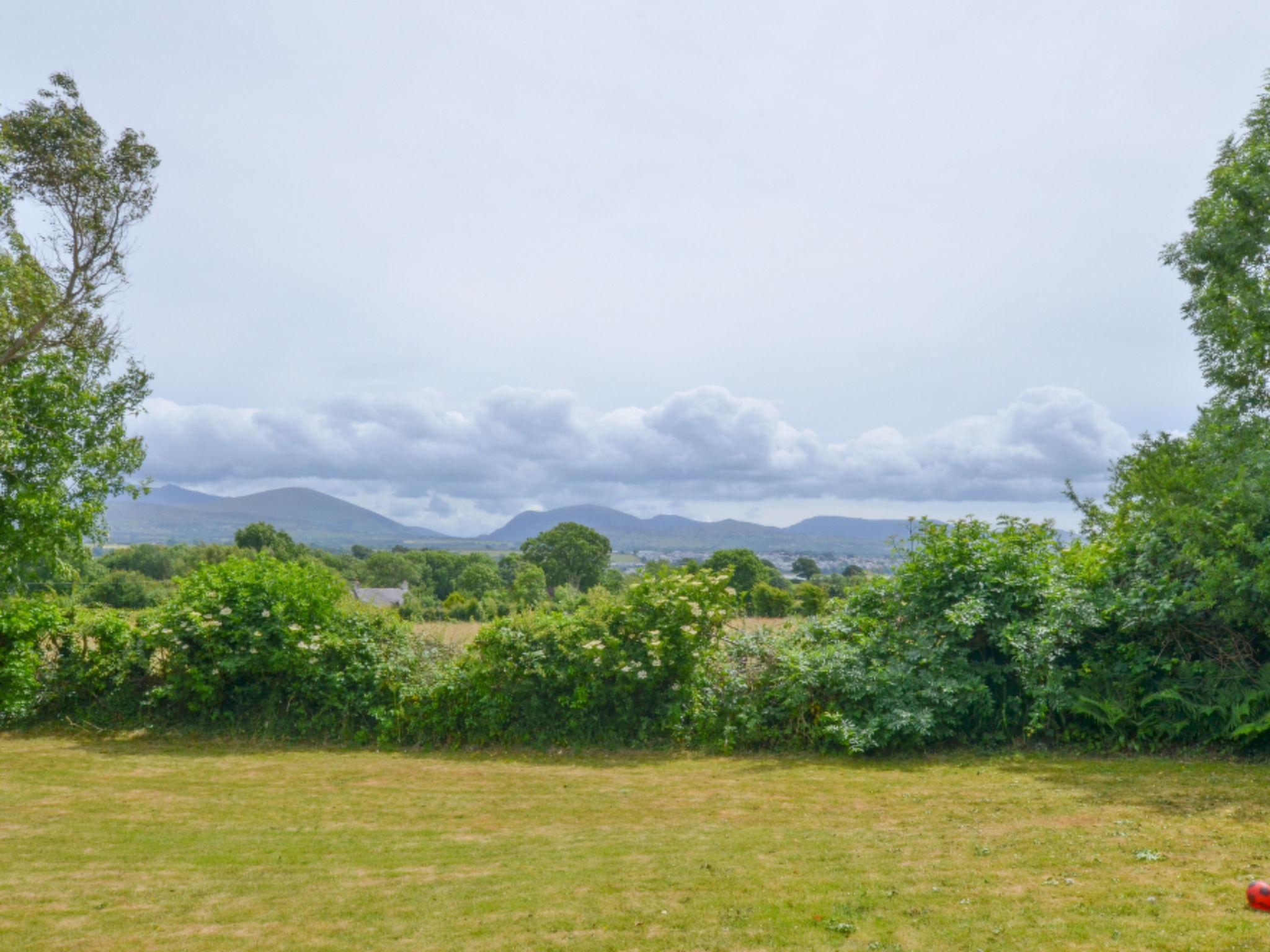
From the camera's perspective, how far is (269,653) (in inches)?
405

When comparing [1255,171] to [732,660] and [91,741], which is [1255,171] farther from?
[91,741]

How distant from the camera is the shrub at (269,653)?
10.2 m

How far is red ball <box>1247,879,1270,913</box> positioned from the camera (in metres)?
3.87

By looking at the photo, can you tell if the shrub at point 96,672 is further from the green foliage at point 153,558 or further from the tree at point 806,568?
the tree at point 806,568

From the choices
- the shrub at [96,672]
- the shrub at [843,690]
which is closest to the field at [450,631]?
the shrub at [843,690]

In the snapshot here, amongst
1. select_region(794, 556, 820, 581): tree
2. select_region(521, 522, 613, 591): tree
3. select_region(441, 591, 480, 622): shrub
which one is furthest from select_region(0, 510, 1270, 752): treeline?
select_region(794, 556, 820, 581): tree

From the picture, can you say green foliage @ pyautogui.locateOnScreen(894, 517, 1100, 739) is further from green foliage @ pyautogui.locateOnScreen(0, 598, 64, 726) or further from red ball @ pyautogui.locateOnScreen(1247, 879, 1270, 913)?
green foliage @ pyautogui.locateOnScreen(0, 598, 64, 726)

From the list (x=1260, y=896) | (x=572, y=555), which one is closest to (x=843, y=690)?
(x=1260, y=896)

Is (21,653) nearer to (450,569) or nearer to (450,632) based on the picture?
(450,632)

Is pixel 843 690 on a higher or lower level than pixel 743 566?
lower

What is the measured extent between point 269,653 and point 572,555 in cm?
4912

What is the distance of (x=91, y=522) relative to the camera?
13.0 meters

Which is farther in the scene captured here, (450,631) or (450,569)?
(450,569)

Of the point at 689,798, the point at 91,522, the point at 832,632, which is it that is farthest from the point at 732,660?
the point at 91,522
